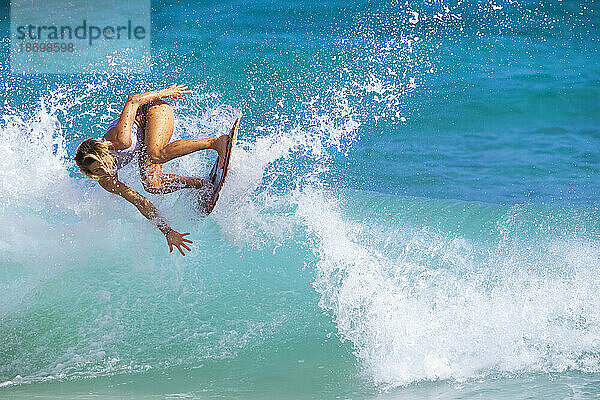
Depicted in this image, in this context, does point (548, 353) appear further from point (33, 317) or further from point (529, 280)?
point (33, 317)

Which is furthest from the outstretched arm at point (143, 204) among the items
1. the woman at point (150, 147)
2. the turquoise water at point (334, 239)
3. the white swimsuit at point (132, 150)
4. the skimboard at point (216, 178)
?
the turquoise water at point (334, 239)

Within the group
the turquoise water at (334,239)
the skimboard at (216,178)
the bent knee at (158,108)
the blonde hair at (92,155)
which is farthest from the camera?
the turquoise water at (334,239)

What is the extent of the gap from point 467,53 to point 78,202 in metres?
6.37

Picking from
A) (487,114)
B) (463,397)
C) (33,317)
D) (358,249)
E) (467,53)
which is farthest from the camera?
(467,53)

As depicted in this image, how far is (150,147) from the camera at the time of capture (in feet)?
12.4

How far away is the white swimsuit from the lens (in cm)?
362

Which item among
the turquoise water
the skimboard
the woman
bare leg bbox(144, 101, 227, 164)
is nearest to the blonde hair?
the woman

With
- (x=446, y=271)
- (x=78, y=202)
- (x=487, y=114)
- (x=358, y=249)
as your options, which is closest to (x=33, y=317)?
(x=78, y=202)

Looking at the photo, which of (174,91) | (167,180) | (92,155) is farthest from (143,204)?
(174,91)

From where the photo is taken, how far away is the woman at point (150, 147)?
358 centimetres

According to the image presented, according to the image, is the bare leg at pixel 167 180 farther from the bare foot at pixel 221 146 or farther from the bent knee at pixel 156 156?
the bare foot at pixel 221 146

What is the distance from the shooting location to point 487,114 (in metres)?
8.29

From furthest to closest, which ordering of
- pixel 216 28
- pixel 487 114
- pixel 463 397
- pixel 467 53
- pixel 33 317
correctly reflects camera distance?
1. pixel 216 28
2. pixel 467 53
3. pixel 487 114
4. pixel 33 317
5. pixel 463 397

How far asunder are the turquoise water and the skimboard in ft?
0.61
